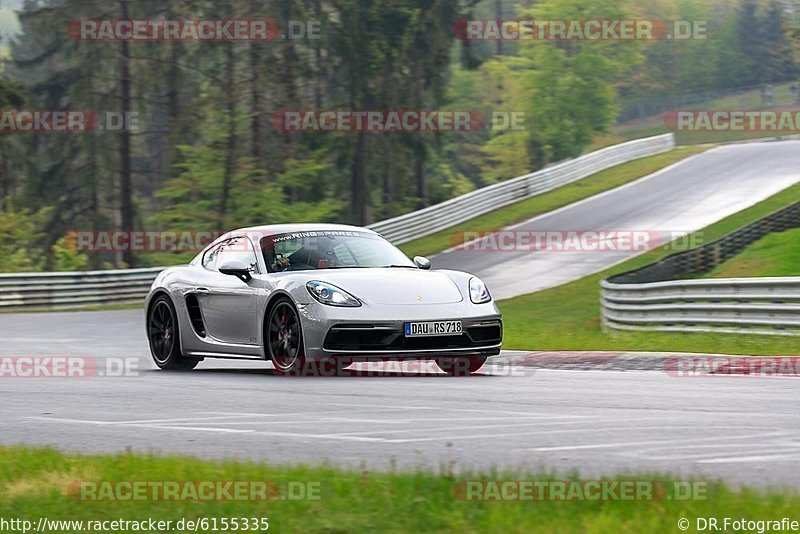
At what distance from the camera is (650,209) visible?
43531 mm

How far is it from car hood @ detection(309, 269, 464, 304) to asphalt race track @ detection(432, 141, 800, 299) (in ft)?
61.6

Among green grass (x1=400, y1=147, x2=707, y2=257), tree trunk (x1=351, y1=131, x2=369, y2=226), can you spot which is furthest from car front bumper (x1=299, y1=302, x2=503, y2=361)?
tree trunk (x1=351, y1=131, x2=369, y2=226)

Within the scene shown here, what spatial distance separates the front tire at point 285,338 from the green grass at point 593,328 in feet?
14.7

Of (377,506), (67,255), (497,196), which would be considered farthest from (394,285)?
(67,255)

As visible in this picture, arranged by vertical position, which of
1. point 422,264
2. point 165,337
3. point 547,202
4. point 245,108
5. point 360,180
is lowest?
point 165,337

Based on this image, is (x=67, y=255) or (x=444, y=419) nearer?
(x=444, y=419)

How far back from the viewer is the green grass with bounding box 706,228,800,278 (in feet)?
85.8

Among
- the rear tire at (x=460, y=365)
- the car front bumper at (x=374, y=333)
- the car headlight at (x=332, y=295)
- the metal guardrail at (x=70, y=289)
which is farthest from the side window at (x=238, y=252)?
the metal guardrail at (x=70, y=289)

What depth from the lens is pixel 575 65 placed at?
82188 millimetres

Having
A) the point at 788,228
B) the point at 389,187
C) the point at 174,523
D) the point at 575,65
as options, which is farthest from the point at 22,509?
the point at 575,65

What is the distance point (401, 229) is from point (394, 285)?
96.4ft

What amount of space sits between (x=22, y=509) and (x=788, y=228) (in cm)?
2768

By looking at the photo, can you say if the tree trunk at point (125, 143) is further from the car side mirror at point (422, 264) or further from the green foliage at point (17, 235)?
the car side mirror at point (422, 264)

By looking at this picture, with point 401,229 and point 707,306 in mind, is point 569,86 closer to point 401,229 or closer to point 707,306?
point 401,229
